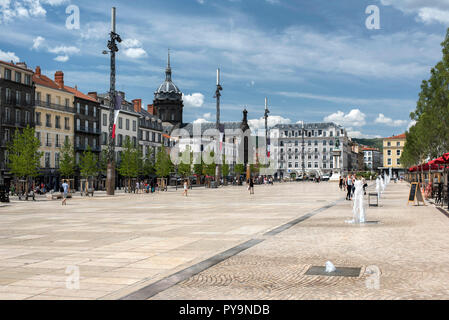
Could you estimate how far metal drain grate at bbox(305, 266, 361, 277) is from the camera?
7.85 m

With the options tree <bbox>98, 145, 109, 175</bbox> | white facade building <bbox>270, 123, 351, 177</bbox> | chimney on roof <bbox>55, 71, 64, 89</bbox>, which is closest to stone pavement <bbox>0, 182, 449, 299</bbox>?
tree <bbox>98, 145, 109, 175</bbox>

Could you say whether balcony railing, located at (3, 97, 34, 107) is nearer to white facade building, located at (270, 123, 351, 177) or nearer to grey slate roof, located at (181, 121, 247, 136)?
grey slate roof, located at (181, 121, 247, 136)

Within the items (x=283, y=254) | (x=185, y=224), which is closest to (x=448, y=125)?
(x=185, y=224)

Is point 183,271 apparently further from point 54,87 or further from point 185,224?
point 54,87

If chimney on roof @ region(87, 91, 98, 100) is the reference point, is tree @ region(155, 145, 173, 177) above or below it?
below

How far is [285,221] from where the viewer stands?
17484 mm

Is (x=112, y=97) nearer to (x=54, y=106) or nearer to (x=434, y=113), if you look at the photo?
(x=54, y=106)

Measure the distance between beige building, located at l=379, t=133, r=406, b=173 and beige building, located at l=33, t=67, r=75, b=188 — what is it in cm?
12746

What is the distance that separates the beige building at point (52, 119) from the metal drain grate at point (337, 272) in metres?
59.2

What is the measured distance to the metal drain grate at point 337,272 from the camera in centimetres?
785

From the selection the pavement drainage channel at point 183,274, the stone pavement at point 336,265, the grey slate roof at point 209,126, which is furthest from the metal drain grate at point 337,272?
the grey slate roof at point 209,126

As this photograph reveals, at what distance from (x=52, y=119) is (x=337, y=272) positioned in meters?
62.5

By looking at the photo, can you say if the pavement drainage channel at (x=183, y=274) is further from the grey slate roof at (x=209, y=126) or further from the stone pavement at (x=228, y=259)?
the grey slate roof at (x=209, y=126)

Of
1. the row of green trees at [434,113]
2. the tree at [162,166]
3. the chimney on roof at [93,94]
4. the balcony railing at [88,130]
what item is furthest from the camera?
the chimney on roof at [93,94]
